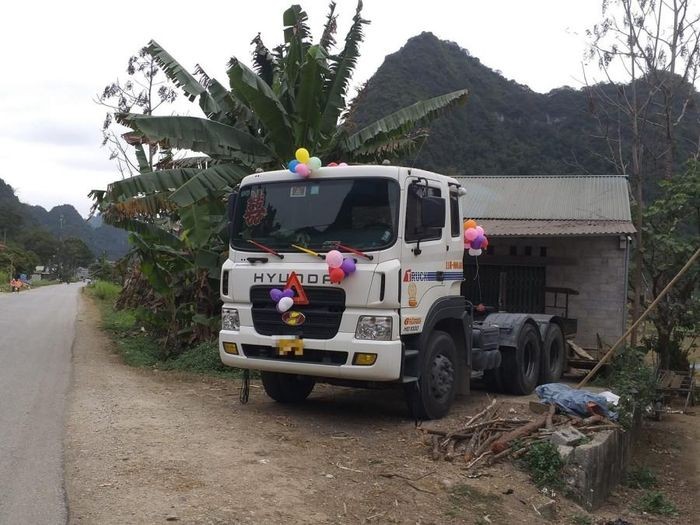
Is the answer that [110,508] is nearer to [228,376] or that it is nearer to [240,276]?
[240,276]

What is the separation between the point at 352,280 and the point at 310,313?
22.8 inches

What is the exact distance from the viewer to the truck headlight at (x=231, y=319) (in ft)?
23.4

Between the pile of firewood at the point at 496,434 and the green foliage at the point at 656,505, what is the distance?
75 centimetres

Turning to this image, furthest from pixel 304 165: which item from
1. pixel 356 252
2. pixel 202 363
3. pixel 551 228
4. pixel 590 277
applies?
pixel 590 277

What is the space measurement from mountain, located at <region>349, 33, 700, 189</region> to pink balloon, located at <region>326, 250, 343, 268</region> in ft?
74.7

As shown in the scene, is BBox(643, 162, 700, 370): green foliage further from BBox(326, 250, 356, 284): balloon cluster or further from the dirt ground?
BBox(326, 250, 356, 284): balloon cluster

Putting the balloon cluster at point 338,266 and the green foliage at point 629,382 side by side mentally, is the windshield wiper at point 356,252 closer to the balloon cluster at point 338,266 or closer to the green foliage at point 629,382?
the balloon cluster at point 338,266

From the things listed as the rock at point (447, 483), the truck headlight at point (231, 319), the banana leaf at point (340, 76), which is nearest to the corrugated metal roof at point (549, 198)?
the banana leaf at point (340, 76)

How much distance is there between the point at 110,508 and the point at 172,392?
4463 millimetres

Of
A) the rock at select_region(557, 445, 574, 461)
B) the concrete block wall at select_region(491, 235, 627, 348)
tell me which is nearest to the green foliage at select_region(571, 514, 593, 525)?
the rock at select_region(557, 445, 574, 461)

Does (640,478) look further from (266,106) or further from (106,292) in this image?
(106,292)

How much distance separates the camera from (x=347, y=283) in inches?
255

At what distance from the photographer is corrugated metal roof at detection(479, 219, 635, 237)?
11.5 metres

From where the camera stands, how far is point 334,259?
6.38 meters
